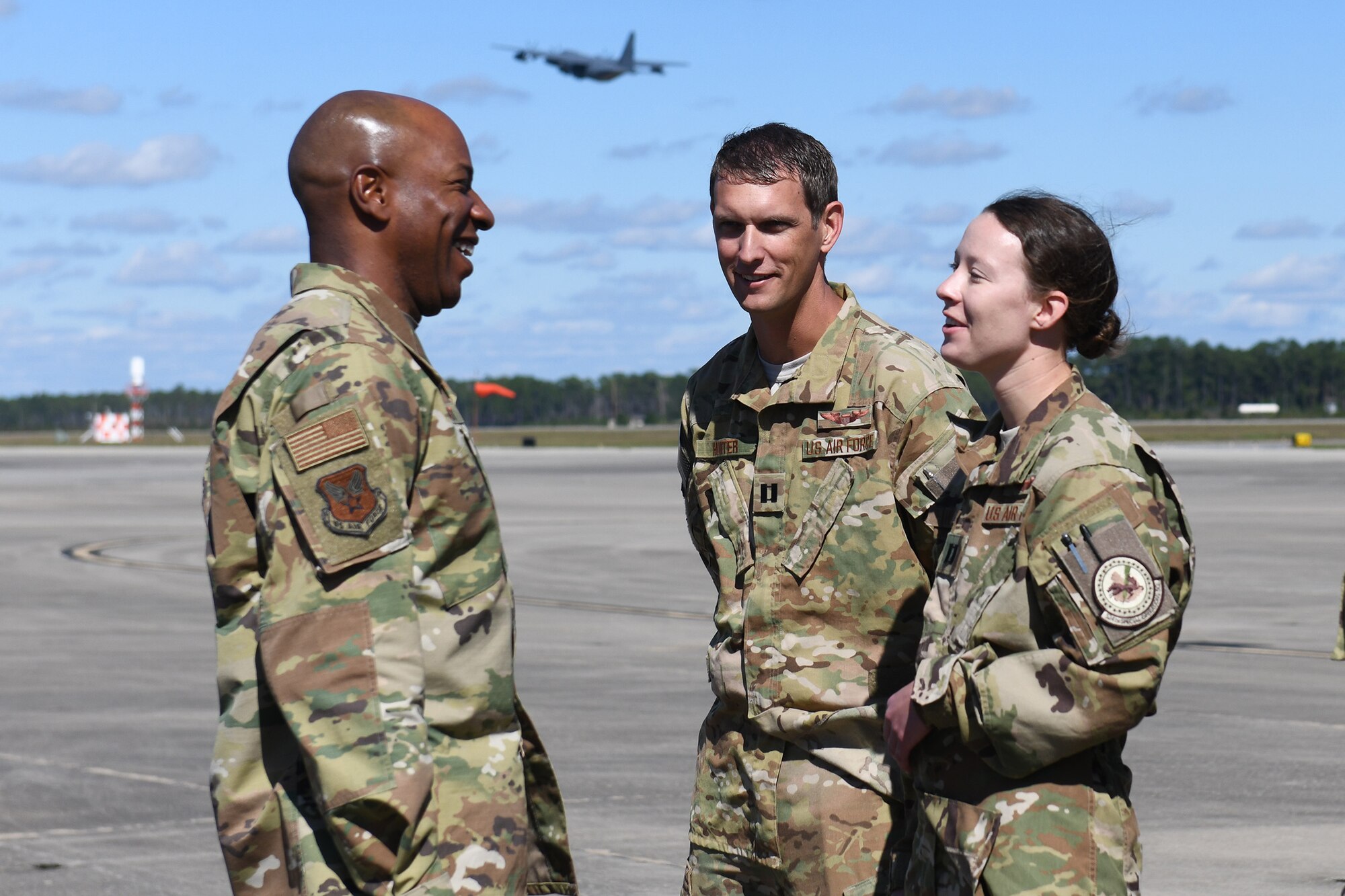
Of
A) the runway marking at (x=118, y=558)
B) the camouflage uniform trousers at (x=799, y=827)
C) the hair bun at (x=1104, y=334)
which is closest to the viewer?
the hair bun at (x=1104, y=334)

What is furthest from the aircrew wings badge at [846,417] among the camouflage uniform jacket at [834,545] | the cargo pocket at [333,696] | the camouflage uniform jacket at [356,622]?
the cargo pocket at [333,696]

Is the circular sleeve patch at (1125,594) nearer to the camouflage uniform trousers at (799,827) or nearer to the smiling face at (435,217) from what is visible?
the camouflage uniform trousers at (799,827)

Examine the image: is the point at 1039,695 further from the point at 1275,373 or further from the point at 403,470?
the point at 1275,373

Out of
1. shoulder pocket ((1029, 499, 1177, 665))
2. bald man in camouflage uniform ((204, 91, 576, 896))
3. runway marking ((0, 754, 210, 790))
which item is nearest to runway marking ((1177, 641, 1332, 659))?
runway marking ((0, 754, 210, 790))

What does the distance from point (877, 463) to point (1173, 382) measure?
18011cm

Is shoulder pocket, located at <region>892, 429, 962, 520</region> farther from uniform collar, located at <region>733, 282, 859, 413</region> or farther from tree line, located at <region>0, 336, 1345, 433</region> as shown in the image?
tree line, located at <region>0, 336, 1345, 433</region>

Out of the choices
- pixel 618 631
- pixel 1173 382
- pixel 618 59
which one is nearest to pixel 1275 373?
pixel 1173 382

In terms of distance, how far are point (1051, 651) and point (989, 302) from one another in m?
0.73

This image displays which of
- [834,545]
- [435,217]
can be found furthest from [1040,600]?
[435,217]

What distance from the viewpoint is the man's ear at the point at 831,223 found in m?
3.80

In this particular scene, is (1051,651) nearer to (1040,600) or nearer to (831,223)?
(1040,600)

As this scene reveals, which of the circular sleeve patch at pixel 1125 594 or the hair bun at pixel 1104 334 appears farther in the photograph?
the hair bun at pixel 1104 334

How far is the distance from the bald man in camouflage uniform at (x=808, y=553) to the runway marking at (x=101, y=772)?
4.95 meters

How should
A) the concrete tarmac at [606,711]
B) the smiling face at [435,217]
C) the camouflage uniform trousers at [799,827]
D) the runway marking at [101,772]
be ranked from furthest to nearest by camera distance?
the runway marking at [101,772]
the concrete tarmac at [606,711]
the camouflage uniform trousers at [799,827]
the smiling face at [435,217]
